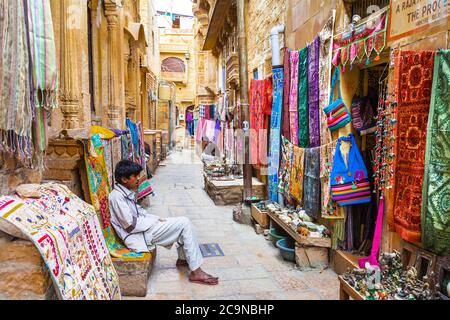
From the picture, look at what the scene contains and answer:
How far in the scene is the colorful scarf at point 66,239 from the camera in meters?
2.42

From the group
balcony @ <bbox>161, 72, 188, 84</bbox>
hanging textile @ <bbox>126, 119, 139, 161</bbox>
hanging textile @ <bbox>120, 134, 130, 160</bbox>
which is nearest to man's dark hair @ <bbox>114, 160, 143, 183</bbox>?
hanging textile @ <bbox>120, 134, 130, 160</bbox>

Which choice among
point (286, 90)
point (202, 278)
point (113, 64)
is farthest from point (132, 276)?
point (113, 64)

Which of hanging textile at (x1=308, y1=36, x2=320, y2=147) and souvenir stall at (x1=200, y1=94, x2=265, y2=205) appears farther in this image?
souvenir stall at (x1=200, y1=94, x2=265, y2=205)

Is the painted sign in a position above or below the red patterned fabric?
above

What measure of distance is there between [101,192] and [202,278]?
1.58 metres

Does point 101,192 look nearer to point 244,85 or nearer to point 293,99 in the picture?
point 293,99

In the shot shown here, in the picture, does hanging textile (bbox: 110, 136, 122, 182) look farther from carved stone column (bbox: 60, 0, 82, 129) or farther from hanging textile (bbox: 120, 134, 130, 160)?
carved stone column (bbox: 60, 0, 82, 129)

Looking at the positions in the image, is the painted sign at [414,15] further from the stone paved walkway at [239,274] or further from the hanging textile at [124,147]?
the hanging textile at [124,147]

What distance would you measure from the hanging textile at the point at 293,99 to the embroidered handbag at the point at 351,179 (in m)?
1.47

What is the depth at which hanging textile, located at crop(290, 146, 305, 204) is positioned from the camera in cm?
549

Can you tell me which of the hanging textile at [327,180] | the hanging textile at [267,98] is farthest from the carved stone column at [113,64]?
the hanging textile at [327,180]

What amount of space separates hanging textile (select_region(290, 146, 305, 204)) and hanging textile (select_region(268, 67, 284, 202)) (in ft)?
2.95
